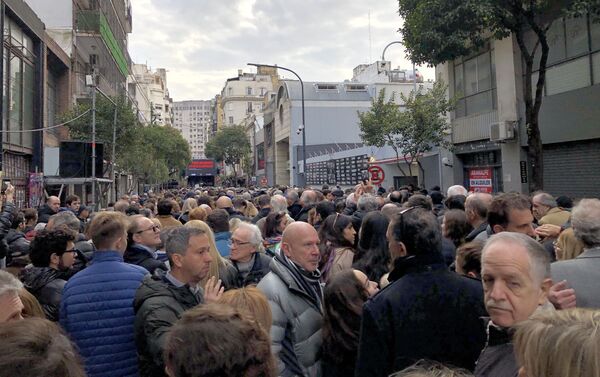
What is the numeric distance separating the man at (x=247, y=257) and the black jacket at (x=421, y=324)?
6.85ft

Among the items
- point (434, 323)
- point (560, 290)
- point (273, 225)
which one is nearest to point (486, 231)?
point (560, 290)

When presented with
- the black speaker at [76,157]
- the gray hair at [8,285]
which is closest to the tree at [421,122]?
the black speaker at [76,157]

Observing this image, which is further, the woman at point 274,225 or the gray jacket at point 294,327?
the woman at point 274,225

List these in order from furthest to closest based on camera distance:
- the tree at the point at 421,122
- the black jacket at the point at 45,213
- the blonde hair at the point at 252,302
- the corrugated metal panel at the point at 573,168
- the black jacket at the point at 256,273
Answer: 1. the tree at the point at 421,122
2. the corrugated metal panel at the point at 573,168
3. the black jacket at the point at 45,213
4. the black jacket at the point at 256,273
5. the blonde hair at the point at 252,302

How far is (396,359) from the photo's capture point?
97.7 inches

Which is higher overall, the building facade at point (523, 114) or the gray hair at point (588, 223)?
the building facade at point (523, 114)

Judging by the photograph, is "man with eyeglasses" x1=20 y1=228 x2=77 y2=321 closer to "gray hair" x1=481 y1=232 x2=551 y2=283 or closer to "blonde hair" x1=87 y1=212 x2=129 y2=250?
"blonde hair" x1=87 y1=212 x2=129 y2=250

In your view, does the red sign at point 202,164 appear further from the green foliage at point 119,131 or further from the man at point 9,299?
the man at point 9,299

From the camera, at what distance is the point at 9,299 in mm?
2570

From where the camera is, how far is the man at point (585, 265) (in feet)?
9.34

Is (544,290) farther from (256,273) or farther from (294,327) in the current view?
(256,273)

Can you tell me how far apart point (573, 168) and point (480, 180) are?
433 centimetres

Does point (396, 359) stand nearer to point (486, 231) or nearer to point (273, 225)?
point (486, 231)

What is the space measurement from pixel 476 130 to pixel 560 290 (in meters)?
17.3
